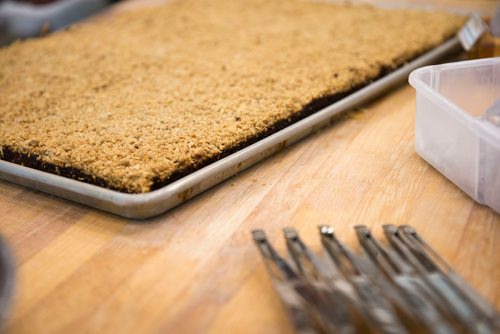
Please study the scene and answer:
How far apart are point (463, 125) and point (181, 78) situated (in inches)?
24.8

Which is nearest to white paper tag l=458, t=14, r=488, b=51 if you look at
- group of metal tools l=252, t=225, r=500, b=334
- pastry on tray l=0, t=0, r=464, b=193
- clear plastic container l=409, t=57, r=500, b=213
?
pastry on tray l=0, t=0, r=464, b=193

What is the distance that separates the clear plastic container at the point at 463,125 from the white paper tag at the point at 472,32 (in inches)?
11.9

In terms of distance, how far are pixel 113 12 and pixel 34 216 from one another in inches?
45.8

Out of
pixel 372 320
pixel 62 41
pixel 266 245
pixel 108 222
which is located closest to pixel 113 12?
pixel 62 41

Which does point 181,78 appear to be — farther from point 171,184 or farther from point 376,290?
point 376,290

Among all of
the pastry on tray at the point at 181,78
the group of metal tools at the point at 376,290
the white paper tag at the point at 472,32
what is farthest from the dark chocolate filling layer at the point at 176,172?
the white paper tag at the point at 472,32

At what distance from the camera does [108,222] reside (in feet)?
2.59

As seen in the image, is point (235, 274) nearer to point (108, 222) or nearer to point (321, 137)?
point (108, 222)

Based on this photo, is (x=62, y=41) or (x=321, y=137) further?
(x=62, y=41)

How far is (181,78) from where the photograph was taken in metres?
1.19

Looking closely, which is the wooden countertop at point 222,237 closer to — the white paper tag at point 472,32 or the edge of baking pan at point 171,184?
the edge of baking pan at point 171,184

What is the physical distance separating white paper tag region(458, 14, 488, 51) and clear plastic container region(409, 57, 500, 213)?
0.30 metres

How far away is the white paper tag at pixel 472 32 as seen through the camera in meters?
1.18

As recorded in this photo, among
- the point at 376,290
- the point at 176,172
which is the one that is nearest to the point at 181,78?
the point at 176,172
